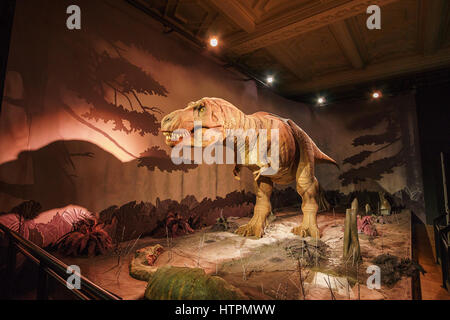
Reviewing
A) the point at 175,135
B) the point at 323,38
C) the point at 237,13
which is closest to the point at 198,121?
the point at 175,135

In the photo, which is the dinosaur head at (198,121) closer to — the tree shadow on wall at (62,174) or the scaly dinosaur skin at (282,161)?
the scaly dinosaur skin at (282,161)

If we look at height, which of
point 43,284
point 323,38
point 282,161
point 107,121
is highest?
point 323,38

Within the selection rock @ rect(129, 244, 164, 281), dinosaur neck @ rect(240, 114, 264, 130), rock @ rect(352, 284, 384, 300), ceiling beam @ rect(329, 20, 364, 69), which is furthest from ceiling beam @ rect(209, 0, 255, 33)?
rock @ rect(352, 284, 384, 300)

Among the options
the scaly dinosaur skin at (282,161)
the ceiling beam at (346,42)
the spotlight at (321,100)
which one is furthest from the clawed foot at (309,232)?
the spotlight at (321,100)

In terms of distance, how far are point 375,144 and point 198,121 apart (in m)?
6.03

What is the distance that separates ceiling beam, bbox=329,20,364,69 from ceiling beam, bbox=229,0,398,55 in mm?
393

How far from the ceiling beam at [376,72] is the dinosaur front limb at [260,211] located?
4.10 meters

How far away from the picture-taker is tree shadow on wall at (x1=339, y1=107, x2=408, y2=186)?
577 centimetres

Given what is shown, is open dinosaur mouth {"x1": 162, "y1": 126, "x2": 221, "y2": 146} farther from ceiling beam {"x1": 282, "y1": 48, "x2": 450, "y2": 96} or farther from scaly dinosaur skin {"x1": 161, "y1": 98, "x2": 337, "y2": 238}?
ceiling beam {"x1": 282, "y1": 48, "x2": 450, "y2": 96}

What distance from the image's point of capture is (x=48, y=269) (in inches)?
39.4

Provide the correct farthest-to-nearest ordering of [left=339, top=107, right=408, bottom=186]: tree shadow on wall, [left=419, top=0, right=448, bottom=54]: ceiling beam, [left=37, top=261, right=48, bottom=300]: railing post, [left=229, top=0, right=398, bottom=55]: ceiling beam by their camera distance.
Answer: [left=339, top=107, right=408, bottom=186]: tree shadow on wall < [left=419, top=0, right=448, bottom=54]: ceiling beam < [left=229, top=0, right=398, bottom=55]: ceiling beam < [left=37, top=261, right=48, bottom=300]: railing post

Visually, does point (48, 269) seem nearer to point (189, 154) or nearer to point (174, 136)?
point (174, 136)

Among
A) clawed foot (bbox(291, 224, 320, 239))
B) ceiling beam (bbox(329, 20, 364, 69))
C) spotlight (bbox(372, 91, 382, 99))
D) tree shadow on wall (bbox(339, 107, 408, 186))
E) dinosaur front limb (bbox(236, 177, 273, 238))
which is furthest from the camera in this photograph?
tree shadow on wall (bbox(339, 107, 408, 186))

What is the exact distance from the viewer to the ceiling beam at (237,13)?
122 inches
